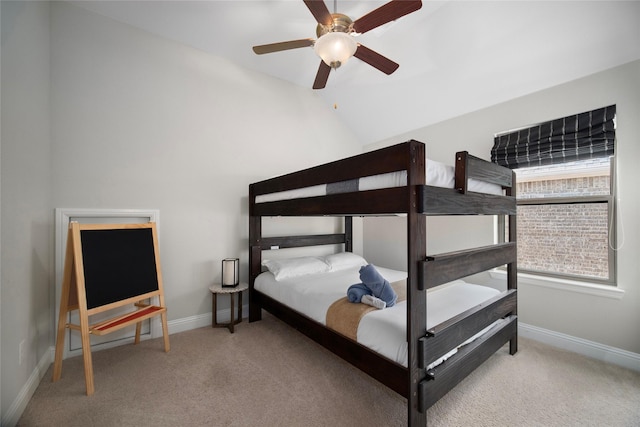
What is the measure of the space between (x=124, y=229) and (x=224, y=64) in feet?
6.84

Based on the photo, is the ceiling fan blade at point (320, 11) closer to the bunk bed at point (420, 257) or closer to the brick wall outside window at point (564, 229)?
the bunk bed at point (420, 257)

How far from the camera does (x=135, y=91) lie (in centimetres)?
249

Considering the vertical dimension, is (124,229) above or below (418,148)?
below

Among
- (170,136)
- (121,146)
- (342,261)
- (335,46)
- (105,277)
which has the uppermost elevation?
(335,46)

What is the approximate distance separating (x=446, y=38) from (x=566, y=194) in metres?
1.84

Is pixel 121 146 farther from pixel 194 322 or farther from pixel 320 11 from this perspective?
pixel 320 11

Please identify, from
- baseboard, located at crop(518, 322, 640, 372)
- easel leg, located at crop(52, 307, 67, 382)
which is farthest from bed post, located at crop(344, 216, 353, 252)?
easel leg, located at crop(52, 307, 67, 382)

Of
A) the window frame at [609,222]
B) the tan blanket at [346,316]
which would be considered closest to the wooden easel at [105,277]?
the tan blanket at [346,316]

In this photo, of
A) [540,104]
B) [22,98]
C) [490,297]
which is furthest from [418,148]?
[22,98]

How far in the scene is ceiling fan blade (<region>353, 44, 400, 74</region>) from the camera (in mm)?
1906

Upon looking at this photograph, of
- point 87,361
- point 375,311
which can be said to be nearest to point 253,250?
point 87,361

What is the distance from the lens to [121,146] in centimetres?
241

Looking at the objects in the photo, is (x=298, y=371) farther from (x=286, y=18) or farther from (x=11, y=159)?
(x=286, y=18)

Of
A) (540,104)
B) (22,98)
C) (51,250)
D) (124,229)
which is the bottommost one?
(51,250)
